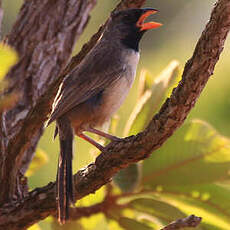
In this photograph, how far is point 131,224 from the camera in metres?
2.81

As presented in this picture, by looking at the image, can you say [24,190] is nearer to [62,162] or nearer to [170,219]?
[62,162]

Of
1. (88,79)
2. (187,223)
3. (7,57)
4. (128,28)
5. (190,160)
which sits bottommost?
(187,223)

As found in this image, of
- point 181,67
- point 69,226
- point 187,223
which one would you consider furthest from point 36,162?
point 187,223

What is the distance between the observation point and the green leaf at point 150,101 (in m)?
2.74

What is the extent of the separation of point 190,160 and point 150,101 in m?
0.40

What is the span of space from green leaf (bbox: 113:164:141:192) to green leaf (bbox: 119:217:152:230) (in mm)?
161

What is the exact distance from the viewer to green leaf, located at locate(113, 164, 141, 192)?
109 inches

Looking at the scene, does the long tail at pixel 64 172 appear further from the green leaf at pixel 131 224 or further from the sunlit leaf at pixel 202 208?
the sunlit leaf at pixel 202 208

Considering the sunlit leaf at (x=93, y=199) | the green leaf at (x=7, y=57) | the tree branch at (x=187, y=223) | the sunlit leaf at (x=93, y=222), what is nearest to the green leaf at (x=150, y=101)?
the sunlit leaf at (x=93, y=199)

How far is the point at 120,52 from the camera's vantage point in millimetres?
3975

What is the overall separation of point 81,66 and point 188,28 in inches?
61.3

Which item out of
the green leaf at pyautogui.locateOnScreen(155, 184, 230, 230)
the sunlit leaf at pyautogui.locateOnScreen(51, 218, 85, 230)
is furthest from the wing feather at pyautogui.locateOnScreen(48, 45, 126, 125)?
the green leaf at pyautogui.locateOnScreen(155, 184, 230, 230)

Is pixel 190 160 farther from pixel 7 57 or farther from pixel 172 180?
pixel 7 57

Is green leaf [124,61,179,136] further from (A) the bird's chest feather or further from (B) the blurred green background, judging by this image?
(A) the bird's chest feather
